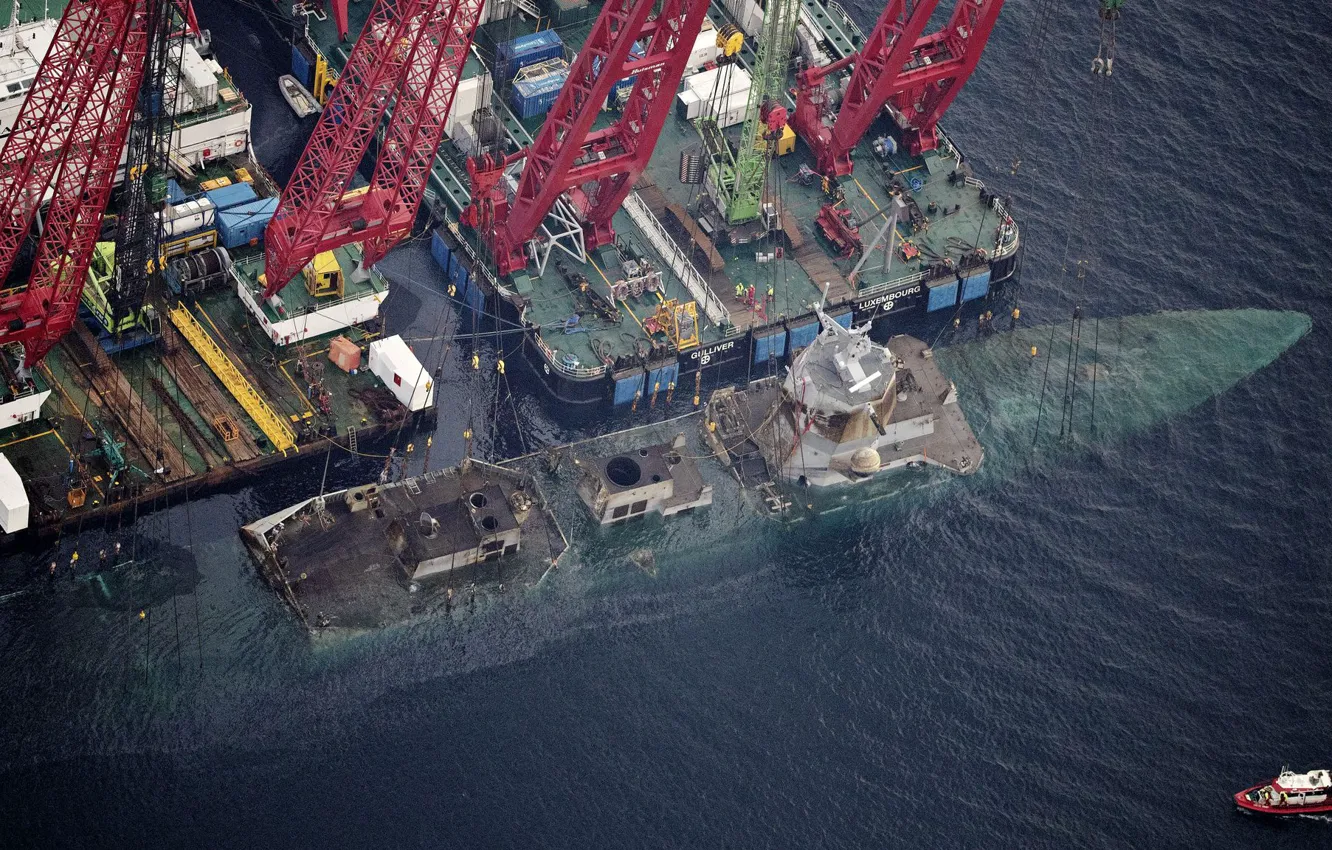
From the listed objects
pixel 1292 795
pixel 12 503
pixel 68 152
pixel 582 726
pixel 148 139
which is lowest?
pixel 1292 795

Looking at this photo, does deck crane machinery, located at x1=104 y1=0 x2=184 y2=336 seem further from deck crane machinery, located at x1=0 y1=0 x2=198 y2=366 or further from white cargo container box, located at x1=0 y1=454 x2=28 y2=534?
white cargo container box, located at x1=0 y1=454 x2=28 y2=534

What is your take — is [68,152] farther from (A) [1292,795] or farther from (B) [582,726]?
(A) [1292,795]

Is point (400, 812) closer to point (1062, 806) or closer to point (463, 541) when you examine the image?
point (463, 541)

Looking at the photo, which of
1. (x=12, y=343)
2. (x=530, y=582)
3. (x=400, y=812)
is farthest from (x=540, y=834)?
(x=12, y=343)

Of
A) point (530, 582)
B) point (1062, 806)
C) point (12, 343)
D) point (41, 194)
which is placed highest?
point (41, 194)

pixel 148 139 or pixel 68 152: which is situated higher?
pixel 68 152

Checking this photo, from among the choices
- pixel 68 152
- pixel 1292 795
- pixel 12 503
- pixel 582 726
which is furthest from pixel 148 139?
pixel 1292 795

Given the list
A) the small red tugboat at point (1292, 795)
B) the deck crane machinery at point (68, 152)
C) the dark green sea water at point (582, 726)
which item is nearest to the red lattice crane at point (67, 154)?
the deck crane machinery at point (68, 152)

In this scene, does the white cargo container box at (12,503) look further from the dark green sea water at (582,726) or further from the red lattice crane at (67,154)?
the red lattice crane at (67,154)
